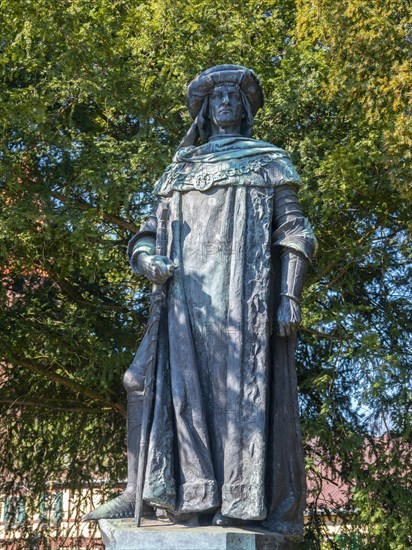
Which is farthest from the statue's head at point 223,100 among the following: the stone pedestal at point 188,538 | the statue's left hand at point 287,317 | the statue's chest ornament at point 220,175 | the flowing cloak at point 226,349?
the stone pedestal at point 188,538

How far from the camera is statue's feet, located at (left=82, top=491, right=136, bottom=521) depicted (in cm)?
566

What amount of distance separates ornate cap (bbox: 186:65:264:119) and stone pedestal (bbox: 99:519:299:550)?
8.99ft

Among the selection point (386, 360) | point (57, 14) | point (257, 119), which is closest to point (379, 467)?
point (386, 360)

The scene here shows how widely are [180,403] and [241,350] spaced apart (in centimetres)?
45

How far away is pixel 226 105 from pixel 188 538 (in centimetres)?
274

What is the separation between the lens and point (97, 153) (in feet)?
47.1

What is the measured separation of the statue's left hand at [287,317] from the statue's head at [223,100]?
4.31 ft

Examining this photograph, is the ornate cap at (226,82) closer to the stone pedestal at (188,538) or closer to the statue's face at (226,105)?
the statue's face at (226,105)

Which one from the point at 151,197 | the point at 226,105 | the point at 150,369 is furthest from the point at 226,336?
the point at 151,197

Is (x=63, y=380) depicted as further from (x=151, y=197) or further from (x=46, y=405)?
(x=151, y=197)

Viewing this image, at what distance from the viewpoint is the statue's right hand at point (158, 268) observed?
604 centimetres

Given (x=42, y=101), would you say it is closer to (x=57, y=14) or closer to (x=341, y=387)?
(x=57, y=14)

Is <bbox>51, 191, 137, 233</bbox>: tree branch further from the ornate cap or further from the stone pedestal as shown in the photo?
the stone pedestal

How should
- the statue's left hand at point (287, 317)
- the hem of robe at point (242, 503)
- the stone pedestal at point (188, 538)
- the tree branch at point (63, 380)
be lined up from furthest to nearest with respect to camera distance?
1. the tree branch at point (63, 380)
2. the statue's left hand at point (287, 317)
3. the hem of robe at point (242, 503)
4. the stone pedestal at point (188, 538)
